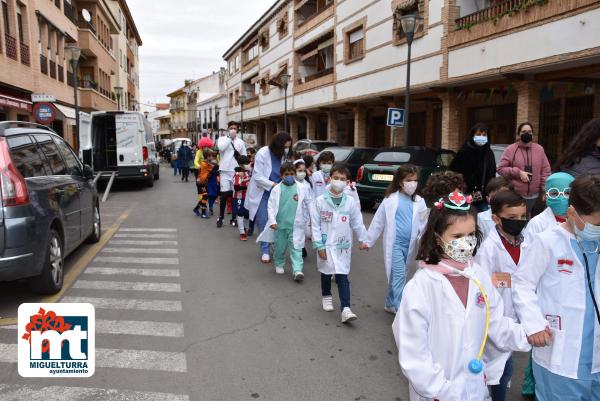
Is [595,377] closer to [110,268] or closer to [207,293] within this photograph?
[207,293]

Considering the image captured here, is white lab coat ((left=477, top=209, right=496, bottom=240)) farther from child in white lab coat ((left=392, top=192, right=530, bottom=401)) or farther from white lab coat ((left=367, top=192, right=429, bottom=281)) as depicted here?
child in white lab coat ((left=392, top=192, right=530, bottom=401))

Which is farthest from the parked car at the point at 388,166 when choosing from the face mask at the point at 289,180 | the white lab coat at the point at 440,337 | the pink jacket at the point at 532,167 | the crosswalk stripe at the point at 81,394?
the white lab coat at the point at 440,337

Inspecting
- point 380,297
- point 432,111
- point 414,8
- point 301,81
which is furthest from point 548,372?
point 301,81

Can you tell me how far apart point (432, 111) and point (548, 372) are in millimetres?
20160

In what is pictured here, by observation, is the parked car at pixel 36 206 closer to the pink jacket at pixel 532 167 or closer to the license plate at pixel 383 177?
the pink jacket at pixel 532 167

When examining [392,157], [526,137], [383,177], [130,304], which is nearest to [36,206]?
[130,304]

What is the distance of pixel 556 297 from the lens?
8.30ft

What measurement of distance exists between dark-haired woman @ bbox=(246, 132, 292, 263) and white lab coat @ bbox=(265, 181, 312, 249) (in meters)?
0.76

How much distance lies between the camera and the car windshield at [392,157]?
39.9 ft

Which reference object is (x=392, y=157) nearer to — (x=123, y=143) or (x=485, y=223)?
(x=485, y=223)

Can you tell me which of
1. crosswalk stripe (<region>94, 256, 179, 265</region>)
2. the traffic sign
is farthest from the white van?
crosswalk stripe (<region>94, 256, 179, 265</region>)

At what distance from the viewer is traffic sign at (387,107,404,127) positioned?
1475cm

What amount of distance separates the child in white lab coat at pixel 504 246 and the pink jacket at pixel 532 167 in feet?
10.5

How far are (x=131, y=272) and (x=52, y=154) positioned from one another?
5.76 ft
